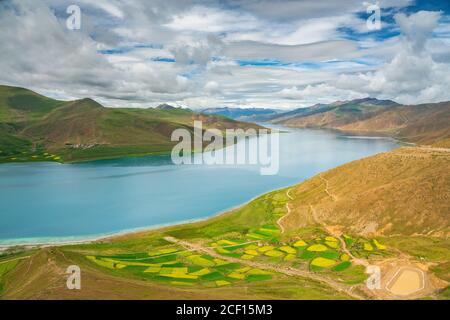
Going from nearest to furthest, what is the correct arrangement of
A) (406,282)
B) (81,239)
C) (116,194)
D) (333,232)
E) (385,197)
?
(406,282)
(333,232)
(385,197)
(81,239)
(116,194)

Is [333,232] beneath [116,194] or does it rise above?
beneath

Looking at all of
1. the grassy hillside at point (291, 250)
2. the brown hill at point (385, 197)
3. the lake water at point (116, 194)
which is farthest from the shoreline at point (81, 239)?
the brown hill at point (385, 197)

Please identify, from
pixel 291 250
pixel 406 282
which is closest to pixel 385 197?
pixel 291 250

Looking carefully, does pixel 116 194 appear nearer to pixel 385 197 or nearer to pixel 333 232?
pixel 333 232

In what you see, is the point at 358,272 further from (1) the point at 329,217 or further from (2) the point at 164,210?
(2) the point at 164,210

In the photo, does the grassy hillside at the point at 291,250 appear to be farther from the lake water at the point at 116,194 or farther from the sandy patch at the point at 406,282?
the lake water at the point at 116,194

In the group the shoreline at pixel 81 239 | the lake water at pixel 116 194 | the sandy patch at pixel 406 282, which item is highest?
the lake water at pixel 116 194

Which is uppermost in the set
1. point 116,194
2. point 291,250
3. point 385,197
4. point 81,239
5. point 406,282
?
point 385,197
